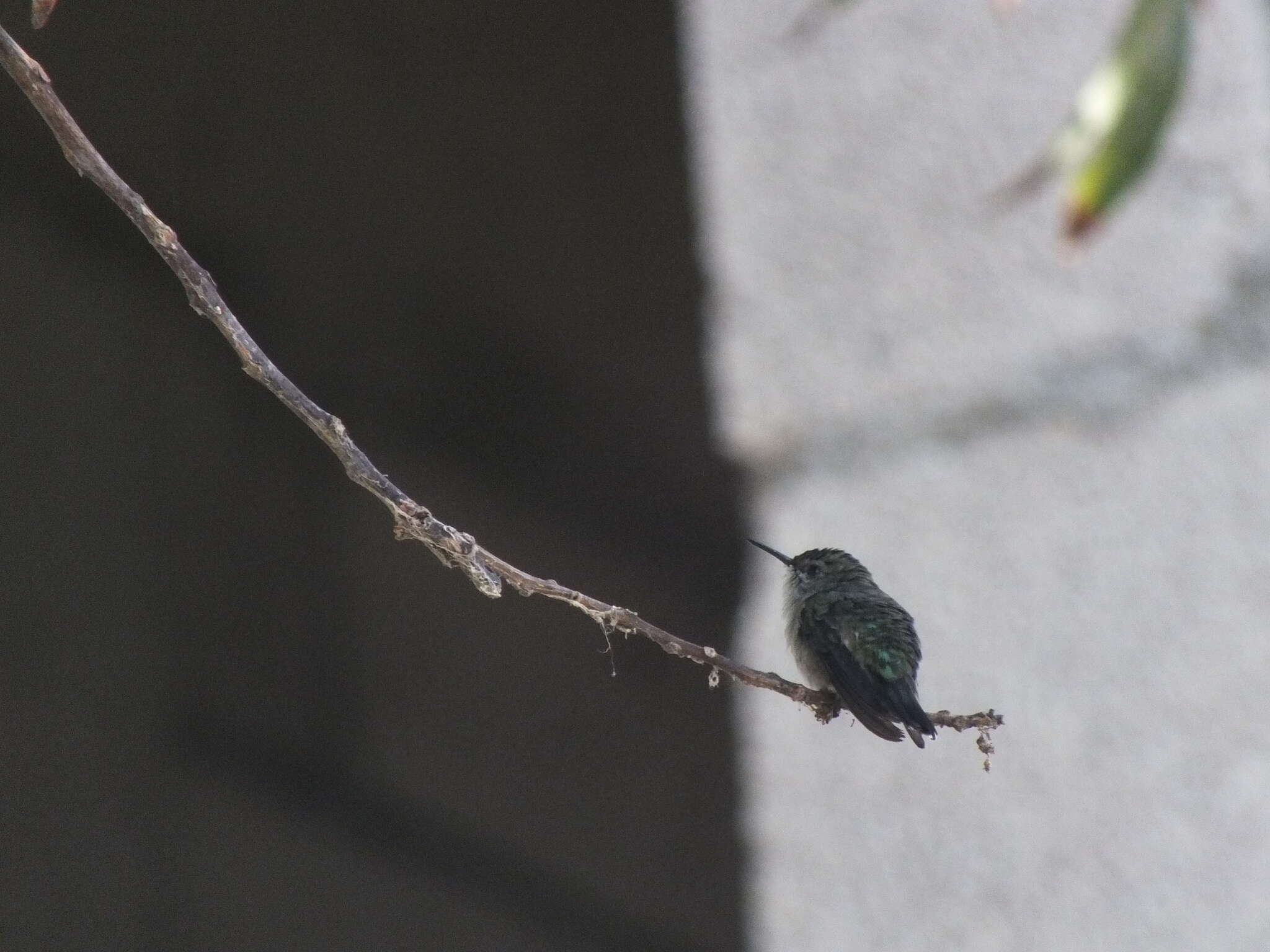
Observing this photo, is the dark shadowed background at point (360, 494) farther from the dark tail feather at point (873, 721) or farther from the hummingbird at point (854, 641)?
the dark tail feather at point (873, 721)

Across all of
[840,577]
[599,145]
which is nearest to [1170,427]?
[840,577]

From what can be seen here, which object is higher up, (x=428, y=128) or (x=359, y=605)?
(x=428, y=128)

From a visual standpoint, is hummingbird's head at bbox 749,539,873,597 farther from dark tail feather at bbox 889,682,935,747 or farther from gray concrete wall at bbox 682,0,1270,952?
gray concrete wall at bbox 682,0,1270,952

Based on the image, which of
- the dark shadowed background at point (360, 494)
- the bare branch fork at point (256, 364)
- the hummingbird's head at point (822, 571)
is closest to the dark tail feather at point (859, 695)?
the hummingbird's head at point (822, 571)

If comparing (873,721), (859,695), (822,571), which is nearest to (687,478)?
(822,571)

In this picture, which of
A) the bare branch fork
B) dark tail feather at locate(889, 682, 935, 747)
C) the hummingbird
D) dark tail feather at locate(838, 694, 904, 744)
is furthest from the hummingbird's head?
the bare branch fork

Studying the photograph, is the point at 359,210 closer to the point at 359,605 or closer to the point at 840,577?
the point at 359,605

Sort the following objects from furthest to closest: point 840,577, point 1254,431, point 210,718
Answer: point 1254,431 < point 210,718 < point 840,577

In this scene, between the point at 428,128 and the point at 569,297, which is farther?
the point at 569,297
